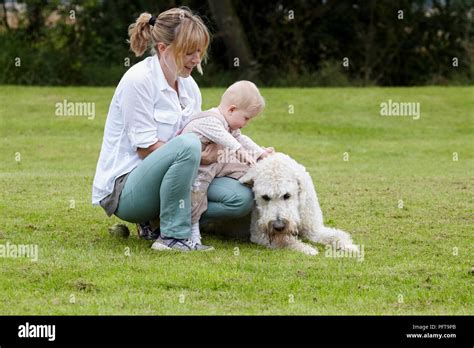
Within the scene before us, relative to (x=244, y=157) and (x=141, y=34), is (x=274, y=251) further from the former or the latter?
(x=141, y=34)

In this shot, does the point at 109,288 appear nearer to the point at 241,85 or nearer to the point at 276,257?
the point at 276,257

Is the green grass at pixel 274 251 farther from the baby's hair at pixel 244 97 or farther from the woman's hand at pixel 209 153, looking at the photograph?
the baby's hair at pixel 244 97

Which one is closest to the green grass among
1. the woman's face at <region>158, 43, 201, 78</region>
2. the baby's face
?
the baby's face

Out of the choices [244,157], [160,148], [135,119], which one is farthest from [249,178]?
[135,119]

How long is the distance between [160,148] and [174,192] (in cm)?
33

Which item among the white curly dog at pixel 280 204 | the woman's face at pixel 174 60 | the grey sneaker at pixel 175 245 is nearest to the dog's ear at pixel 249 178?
the white curly dog at pixel 280 204

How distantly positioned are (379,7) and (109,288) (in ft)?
60.2

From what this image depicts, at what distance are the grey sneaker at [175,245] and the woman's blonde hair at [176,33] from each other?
1.27m

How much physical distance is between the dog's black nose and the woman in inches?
12.8

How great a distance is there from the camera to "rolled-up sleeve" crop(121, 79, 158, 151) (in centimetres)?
733

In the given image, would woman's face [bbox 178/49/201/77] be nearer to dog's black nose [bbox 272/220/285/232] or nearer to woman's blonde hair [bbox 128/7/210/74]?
woman's blonde hair [bbox 128/7/210/74]

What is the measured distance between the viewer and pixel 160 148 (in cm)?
721

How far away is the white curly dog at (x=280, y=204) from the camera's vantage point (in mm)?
7355

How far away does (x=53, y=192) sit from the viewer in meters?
10.6
